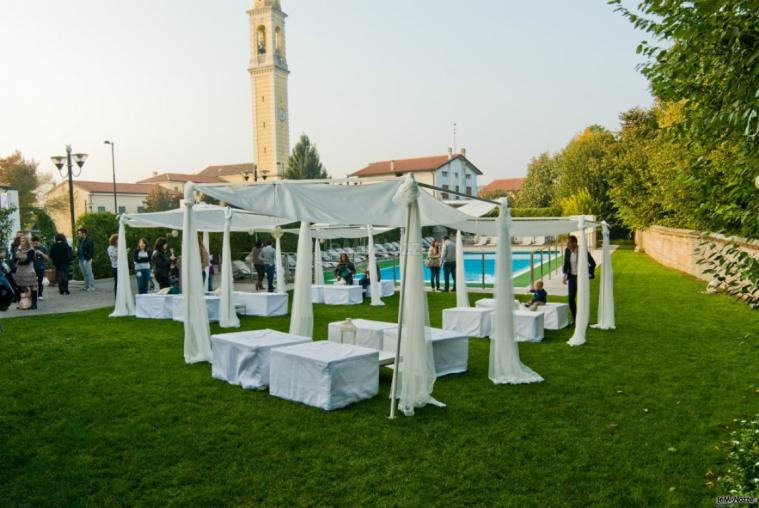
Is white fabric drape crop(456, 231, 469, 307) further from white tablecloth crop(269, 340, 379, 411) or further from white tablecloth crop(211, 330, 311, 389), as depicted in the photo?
white tablecloth crop(269, 340, 379, 411)

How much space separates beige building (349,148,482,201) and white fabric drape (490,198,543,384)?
6081cm

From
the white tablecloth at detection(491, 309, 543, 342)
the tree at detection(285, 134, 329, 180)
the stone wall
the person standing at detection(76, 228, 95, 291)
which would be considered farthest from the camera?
the tree at detection(285, 134, 329, 180)

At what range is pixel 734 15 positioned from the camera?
10.4 feet

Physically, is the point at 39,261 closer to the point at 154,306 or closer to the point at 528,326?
the point at 154,306

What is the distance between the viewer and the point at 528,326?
10070mm

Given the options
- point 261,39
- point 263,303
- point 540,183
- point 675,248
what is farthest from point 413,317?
point 261,39

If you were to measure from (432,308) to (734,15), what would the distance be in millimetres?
11465

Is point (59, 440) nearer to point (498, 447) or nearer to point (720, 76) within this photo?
point (498, 447)

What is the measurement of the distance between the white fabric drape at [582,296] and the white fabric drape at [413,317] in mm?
4455

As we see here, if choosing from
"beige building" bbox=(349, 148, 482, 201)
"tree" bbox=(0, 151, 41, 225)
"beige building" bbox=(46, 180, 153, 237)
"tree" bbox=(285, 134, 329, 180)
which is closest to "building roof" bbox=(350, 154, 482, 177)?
"beige building" bbox=(349, 148, 482, 201)

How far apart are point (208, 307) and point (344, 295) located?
4.13 meters

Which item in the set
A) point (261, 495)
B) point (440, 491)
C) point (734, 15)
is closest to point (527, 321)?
point (440, 491)

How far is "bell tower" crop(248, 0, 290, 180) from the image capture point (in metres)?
70.8

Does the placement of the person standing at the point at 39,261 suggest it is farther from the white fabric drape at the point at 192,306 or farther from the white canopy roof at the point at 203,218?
the white fabric drape at the point at 192,306
